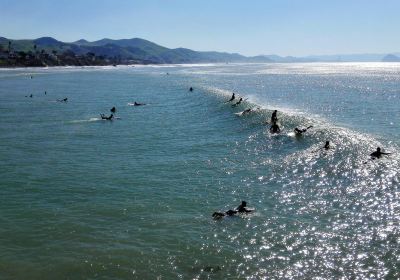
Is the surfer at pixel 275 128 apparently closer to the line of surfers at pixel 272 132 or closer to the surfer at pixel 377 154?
the line of surfers at pixel 272 132

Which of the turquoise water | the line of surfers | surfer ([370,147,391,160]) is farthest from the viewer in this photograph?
surfer ([370,147,391,160])

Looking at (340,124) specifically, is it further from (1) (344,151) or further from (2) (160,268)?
(2) (160,268)

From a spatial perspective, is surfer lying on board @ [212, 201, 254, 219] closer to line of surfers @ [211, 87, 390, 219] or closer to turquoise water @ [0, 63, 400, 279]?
line of surfers @ [211, 87, 390, 219]

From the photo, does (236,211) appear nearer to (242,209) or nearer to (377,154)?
(242,209)

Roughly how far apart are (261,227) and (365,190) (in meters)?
10.1

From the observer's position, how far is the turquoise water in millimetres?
22141

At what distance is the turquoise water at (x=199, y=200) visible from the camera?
2214 centimetres

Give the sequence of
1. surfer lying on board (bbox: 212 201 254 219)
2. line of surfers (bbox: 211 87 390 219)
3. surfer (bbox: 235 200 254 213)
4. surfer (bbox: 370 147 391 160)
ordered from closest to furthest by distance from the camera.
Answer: surfer lying on board (bbox: 212 201 254 219) → line of surfers (bbox: 211 87 390 219) → surfer (bbox: 235 200 254 213) → surfer (bbox: 370 147 391 160)

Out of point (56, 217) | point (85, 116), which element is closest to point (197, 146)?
point (56, 217)

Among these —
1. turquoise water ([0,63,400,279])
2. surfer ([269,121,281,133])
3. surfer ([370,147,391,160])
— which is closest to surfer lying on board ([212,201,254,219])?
turquoise water ([0,63,400,279])

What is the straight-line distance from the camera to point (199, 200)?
3097 centimetres

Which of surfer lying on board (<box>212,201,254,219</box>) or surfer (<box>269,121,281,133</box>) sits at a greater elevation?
surfer (<box>269,121,281,133</box>)

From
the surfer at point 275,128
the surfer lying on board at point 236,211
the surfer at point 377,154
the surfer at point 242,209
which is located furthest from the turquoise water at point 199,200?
the surfer at point 275,128

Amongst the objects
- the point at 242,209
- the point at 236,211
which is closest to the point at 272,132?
the point at 242,209
